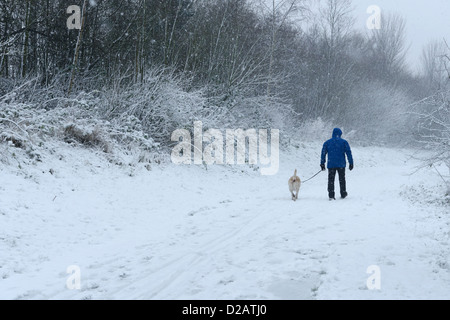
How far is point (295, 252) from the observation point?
5.15 m

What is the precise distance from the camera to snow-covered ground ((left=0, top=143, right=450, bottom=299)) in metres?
4.05

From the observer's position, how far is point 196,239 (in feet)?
19.8

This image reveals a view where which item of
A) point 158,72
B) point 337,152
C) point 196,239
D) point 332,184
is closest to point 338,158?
point 337,152

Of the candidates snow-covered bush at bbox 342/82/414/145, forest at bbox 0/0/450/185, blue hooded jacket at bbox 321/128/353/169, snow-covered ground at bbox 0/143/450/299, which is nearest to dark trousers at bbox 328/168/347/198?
blue hooded jacket at bbox 321/128/353/169

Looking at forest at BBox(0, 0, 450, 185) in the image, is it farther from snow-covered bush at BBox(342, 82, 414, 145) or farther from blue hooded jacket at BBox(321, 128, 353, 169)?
snow-covered bush at BBox(342, 82, 414, 145)

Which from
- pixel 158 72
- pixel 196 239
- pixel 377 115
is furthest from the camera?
pixel 377 115

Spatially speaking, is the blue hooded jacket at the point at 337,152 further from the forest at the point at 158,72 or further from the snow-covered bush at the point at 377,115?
the snow-covered bush at the point at 377,115

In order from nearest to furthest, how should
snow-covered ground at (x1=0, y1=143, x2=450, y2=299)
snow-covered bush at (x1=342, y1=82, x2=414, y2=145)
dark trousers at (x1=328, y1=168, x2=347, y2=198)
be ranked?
snow-covered ground at (x1=0, y1=143, x2=450, y2=299) → dark trousers at (x1=328, y1=168, x2=347, y2=198) → snow-covered bush at (x1=342, y1=82, x2=414, y2=145)

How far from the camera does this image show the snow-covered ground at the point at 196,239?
405cm

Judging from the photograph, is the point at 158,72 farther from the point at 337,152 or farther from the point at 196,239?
the point at 196,239
